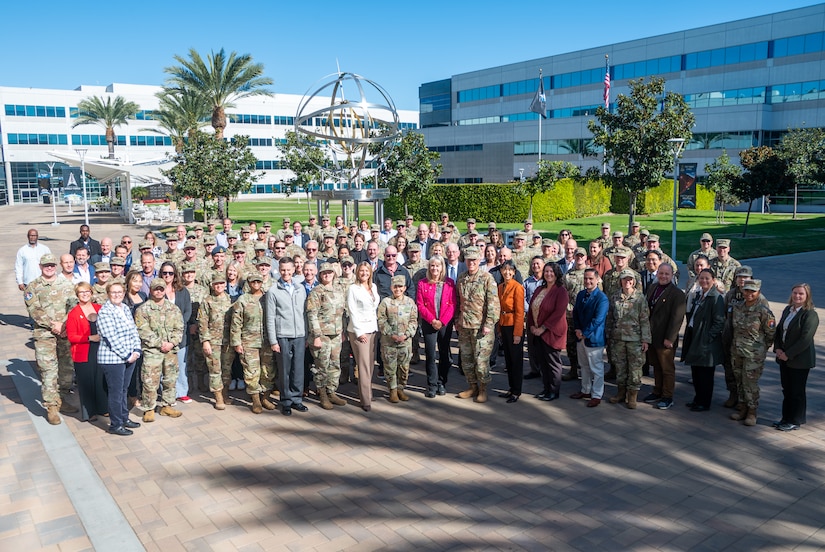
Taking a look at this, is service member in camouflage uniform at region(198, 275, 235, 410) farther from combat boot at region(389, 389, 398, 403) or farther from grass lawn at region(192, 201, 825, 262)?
grass lawn at region(192, 201, 825, 262)

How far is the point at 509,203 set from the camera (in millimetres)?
35406

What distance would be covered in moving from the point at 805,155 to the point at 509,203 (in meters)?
15.7

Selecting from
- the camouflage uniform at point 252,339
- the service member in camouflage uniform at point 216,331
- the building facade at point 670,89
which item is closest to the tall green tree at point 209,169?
the building facade at point 670,89

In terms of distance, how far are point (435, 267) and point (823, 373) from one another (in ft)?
19.9

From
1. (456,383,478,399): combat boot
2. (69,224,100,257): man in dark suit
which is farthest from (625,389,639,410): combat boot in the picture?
(69,224,100,257): man in dark suit

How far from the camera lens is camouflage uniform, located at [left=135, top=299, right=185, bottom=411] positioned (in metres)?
7.36

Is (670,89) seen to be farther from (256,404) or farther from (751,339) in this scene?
(256,404)

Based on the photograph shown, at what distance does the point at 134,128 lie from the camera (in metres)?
72.8

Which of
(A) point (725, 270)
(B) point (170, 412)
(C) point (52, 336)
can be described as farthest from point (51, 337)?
(A) point (725, 270)

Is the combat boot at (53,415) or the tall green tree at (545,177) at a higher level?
the tall green tree at (545,177)

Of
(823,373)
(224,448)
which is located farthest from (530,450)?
(823,373)

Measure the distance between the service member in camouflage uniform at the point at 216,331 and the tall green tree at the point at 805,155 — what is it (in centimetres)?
2825

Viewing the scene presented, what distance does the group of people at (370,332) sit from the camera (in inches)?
282

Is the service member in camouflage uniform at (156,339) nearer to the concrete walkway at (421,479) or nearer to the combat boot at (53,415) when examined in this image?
the concrete walkway at (421,479)
